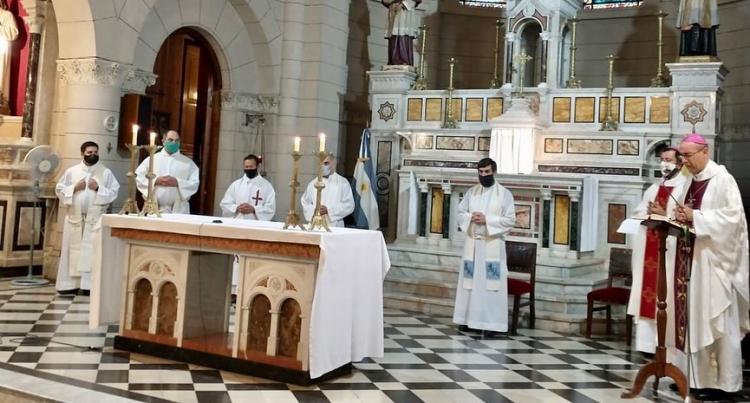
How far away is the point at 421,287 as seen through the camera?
914 centimetres

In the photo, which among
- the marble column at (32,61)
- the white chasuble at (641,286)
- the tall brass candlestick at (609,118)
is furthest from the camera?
the tall brass candlestick at (609,118)

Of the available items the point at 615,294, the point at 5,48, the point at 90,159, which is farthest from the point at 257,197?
the point at 615,294

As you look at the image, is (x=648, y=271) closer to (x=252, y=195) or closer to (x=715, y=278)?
(x=715, y=278)

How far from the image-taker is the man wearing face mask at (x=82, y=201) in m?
8.62

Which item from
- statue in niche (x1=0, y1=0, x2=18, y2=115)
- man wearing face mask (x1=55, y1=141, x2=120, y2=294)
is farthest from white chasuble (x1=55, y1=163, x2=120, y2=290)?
statue in niche (x1=0, y1=0, x2=18, y2=115)

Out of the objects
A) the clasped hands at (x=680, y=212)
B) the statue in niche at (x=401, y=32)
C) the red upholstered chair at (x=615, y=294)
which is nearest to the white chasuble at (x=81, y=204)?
the statue in niche at (x=401, y=32)

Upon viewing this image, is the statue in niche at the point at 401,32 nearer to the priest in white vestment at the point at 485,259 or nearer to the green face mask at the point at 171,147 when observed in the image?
the priest in white vestment at the point at 485,259

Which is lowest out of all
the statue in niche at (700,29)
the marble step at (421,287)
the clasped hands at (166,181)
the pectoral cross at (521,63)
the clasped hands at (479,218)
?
the marble step at (421,287)

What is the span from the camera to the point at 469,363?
20.1 ft

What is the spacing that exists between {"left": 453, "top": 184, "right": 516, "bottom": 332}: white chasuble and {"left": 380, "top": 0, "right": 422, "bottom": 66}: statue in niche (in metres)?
4.71

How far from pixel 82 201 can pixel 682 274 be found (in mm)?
6738

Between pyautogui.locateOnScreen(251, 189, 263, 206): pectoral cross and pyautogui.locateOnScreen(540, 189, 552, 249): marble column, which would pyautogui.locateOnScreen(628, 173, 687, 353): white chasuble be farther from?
pyautogui.locateOnScreen(251, 189, 263, 206): pectoral cross

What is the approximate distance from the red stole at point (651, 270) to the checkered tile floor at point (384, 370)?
0.59 metres

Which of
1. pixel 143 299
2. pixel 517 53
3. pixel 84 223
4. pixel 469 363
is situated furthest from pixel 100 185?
pixel 517 53
